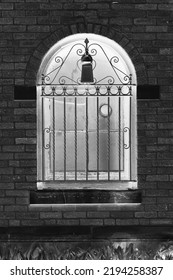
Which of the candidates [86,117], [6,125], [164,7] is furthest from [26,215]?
[164,7]

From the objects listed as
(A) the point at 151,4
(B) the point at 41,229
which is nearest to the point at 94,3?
(A) the point at 151,4

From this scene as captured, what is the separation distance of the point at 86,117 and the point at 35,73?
714 mm

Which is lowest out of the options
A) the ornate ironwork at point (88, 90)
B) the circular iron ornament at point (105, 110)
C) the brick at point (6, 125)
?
the brick at point (6, 125)

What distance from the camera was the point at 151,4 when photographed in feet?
31.1

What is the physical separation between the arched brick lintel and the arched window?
0.09m

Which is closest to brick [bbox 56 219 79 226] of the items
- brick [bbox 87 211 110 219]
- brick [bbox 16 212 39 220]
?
brick [bbox 87 211 110 219]

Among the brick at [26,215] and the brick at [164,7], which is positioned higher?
the brick at [164,7]

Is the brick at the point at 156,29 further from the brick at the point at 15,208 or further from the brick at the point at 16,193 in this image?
the brick at the point at 15,208

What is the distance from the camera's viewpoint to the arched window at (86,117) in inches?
376

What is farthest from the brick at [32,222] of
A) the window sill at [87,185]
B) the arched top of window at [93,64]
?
the arched top of window at [93,64]

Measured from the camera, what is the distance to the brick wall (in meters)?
9.44

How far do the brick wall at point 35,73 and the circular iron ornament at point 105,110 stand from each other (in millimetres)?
356

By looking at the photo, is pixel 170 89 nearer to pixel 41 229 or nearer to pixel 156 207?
pixel 156 207

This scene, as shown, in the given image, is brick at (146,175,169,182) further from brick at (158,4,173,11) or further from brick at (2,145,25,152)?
brick at (158,4,173,11)
